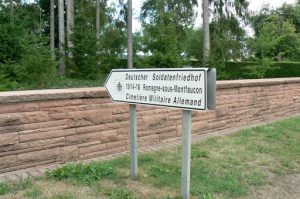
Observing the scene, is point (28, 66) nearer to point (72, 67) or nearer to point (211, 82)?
point (72, 67)

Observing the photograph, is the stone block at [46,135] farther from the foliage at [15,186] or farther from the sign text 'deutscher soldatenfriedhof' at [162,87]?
the sign text 'deutscher soldatenfriedhof' at [162,87]

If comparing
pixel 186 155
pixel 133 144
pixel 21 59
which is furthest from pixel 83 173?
pixel 21 59

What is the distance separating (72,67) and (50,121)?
428 inches

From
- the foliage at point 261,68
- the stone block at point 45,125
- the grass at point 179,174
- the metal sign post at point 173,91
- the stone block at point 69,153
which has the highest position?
the foliage at point 261,68

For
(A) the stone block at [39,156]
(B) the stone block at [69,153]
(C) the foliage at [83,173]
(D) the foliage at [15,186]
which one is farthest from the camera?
(B) the stone block at [69,153]

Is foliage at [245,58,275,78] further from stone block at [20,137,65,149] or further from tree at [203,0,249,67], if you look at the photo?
stone block at [20,137,65,149]

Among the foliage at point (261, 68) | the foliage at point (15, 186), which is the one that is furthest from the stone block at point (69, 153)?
the foliage at point (261, 68)

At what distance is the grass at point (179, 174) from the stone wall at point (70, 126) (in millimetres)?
458

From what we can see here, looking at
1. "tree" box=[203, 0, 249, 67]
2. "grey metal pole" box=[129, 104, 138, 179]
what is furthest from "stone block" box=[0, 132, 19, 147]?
"tree" box=[203, 0, 249, 67]

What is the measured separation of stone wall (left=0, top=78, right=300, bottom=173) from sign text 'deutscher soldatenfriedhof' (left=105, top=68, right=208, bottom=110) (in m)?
0.84

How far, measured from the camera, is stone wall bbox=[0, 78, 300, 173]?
4.12 metres

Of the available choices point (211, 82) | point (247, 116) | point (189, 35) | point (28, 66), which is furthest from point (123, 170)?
point (189, 35)

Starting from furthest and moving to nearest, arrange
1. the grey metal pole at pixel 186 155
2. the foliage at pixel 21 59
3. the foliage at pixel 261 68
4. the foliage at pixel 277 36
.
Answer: the foliage at pixel 277 36, the foliage at pixel 261 68, the foliage at pixel 21 59, the grey metal pole at pixel 186 155

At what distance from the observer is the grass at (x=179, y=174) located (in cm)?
348
